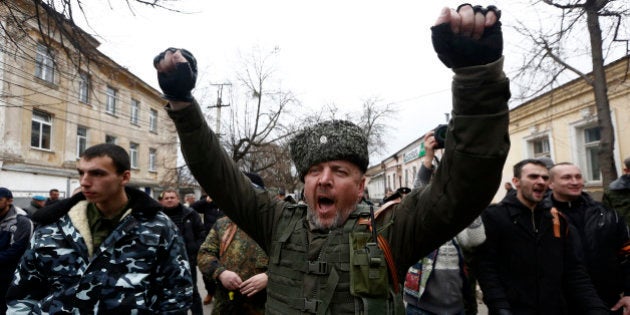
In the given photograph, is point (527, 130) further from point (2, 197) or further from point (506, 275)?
point (2, 197)

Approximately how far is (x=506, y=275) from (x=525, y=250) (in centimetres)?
24

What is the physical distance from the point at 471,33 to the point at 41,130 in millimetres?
20197

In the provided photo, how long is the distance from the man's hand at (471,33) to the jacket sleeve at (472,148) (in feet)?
0.12

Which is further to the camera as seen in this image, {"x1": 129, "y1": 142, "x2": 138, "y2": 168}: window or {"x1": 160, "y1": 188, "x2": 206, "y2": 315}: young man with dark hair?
{"x1": 129, "y1": 142, "x2": 138, "y2": 168}: window

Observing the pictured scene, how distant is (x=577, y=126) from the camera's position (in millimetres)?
12719

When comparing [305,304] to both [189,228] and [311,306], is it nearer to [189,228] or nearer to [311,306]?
[311,306]

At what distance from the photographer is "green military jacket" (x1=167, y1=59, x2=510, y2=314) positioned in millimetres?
1062

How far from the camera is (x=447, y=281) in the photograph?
306cm

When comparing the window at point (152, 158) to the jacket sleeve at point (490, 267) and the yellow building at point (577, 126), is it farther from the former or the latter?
the jacket sleeve at point (490, 267)

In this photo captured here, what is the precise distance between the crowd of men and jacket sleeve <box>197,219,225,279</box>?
2 cm

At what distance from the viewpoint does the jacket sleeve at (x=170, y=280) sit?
241 centimetres

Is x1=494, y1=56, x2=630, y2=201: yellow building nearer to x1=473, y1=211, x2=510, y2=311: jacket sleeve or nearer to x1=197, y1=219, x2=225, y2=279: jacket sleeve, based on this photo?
x1=473, y1=211, x2=510, y2=311: jacket sleeve

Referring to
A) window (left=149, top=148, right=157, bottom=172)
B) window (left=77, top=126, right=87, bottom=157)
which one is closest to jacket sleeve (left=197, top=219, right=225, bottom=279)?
window (left=77, top=126, right=87, bottom=157)

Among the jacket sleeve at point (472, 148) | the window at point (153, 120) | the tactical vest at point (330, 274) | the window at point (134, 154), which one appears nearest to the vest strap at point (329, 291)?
the tactical vest at point (330, 274)
